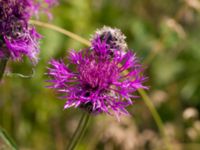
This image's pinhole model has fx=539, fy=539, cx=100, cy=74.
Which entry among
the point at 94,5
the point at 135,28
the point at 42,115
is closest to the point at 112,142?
the point at 42,115

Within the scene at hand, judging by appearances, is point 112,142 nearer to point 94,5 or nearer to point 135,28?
point 135,28

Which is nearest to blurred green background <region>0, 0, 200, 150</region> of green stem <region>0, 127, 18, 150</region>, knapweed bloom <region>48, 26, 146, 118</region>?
knapweed bloom <region>48, 26, 146, 118</region>

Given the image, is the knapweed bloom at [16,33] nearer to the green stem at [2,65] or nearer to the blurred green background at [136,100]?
the green stem at [2,65]

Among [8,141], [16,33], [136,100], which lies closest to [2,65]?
[16,33]

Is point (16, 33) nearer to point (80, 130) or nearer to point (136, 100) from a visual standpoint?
point (80, 130)

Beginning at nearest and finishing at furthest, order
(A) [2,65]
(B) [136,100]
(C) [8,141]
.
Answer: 1. (C) [8,141]
2. (A) [2,65]
3. (B) [136,100]

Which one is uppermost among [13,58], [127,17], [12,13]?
[127,17]

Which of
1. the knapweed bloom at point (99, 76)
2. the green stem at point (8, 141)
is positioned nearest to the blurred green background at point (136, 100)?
the knapweed bloom at point (99, 76)
